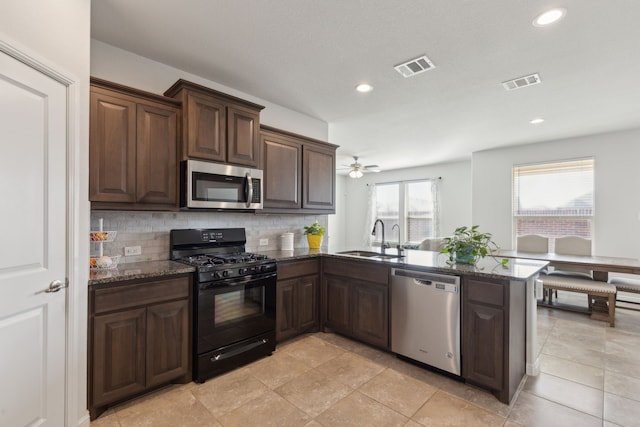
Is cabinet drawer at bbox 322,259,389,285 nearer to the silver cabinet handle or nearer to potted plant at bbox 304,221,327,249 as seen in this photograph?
potted plant at bbox 304,221,327,249

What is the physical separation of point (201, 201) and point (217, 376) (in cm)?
147

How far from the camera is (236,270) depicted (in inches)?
98.0

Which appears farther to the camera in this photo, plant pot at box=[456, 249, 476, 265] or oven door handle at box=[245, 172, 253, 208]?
oven door handle at box=[245, 172, 253, 208]

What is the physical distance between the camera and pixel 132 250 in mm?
2520

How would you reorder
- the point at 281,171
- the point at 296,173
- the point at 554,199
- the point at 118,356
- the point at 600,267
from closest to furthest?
the point at 118,356, the point at 281,171, the point at 296,173, the point at 600,267, the point at 554,199

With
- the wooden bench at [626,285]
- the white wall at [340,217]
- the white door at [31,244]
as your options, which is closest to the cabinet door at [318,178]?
the white door at [31,244]

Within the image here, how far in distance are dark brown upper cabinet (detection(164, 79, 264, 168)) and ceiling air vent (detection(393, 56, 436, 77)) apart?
1437 millimetres

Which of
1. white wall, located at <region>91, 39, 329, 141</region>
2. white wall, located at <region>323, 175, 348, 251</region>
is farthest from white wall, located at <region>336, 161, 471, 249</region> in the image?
white wall, located at <region>91, 39, 329, 141</region>

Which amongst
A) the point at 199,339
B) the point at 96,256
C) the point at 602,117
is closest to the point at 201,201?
the point at 96,256

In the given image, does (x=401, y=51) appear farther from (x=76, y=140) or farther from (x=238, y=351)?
(x=238, y=351)

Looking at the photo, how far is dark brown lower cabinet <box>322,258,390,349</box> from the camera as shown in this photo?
2.83 metres

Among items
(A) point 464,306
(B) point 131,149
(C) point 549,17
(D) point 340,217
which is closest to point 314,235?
(A) point 464,306

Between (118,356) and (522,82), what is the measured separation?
4210 mm

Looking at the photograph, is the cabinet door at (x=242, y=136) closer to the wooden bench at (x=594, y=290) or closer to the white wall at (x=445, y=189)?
the wooden bench at (x=594, y=290)
